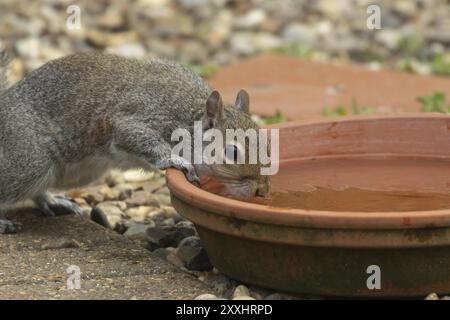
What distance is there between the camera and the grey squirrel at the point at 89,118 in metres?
5.73

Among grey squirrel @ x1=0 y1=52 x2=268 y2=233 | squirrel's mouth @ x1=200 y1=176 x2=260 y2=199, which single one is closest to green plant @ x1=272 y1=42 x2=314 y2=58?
grey squirrel @ x1=0 y1=52 x2=268 y2=233

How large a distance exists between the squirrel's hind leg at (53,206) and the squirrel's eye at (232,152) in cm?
146

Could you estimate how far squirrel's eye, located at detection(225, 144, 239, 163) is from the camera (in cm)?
515

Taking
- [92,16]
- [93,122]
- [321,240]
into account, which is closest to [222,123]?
[93,122]

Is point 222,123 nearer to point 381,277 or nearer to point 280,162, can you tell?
point 280,162

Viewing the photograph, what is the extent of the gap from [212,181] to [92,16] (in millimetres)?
6242

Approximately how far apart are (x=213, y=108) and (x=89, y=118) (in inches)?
34.8

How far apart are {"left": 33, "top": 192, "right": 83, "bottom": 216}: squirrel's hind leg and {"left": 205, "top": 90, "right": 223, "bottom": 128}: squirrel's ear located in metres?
1.30

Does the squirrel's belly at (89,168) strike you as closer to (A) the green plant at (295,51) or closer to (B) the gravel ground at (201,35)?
(B) the gravel ground at (201,35)

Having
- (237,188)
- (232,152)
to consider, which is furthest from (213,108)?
(237,188)

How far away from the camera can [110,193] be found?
6859mm

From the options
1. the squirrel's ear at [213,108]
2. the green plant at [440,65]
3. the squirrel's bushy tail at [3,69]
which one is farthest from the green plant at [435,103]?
the squirrel's bushy tail at [3,69]

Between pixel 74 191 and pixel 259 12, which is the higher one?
pixel 259 12

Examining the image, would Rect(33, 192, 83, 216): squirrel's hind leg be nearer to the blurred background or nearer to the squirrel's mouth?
the squirrel's mouth
